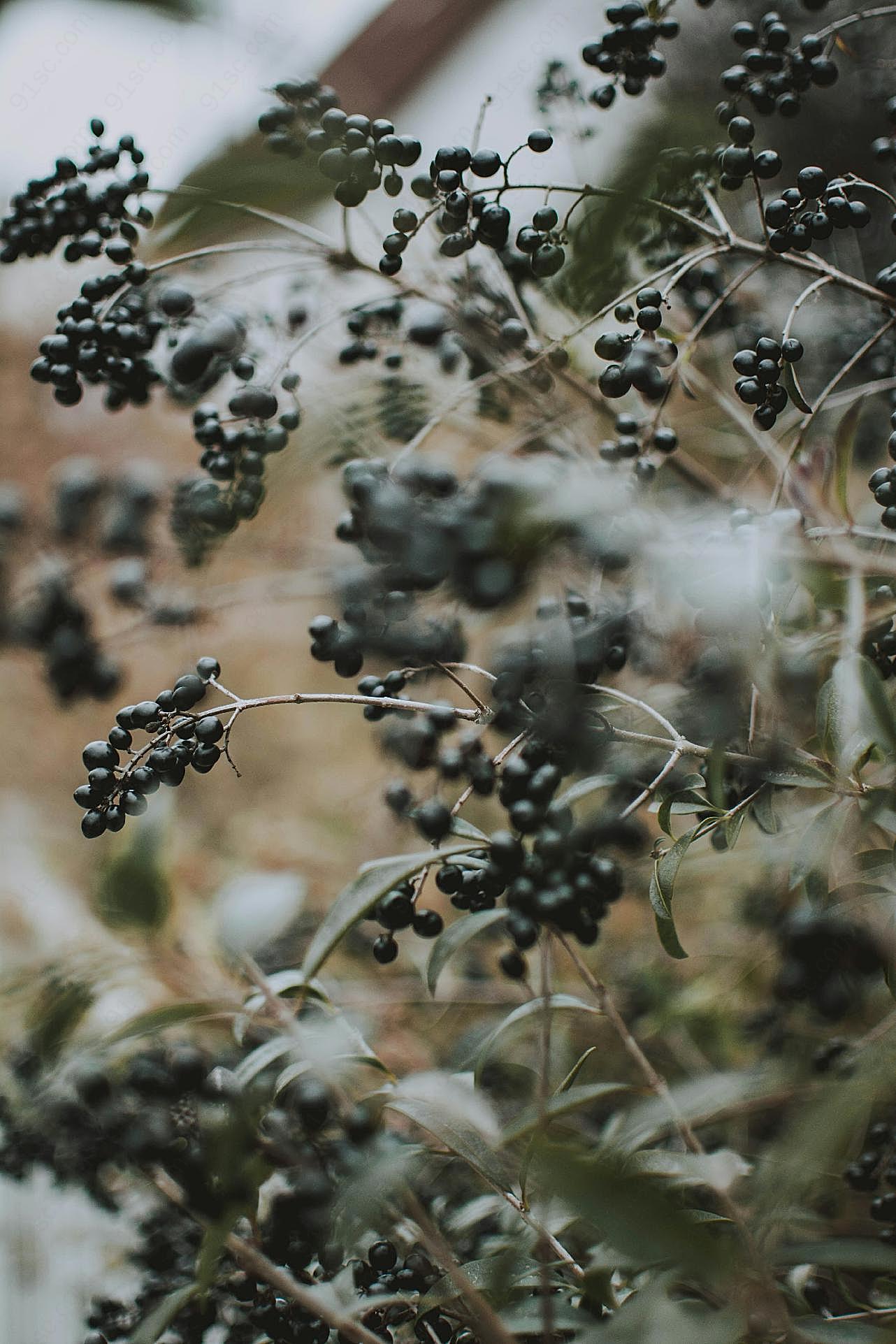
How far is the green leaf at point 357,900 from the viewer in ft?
1.19

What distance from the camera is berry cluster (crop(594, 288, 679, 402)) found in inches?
16.4

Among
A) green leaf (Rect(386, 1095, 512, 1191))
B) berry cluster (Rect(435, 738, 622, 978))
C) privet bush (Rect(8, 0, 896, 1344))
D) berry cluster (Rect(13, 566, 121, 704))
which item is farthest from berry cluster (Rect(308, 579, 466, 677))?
berry cluster (Rect(13, 566, 121, 704))

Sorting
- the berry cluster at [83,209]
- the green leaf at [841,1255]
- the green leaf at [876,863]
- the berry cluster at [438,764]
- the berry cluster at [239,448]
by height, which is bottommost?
the green leaf at [841,1255]

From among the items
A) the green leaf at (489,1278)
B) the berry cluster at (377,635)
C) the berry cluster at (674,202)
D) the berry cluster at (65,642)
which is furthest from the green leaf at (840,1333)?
the berry cluster at (65,642)

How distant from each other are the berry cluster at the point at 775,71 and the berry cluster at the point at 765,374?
0.46 ft

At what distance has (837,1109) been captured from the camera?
0.26m

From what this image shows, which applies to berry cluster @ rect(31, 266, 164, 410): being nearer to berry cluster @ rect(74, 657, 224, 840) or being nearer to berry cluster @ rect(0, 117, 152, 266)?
berry cluster @ rect(0, 117, 152, 266)

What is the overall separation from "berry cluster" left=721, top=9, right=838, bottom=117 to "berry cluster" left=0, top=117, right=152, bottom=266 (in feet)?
1.10

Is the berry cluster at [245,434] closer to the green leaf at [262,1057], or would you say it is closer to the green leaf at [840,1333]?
the green leaf at [262,1057]

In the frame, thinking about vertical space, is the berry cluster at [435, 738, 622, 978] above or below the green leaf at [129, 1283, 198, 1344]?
above

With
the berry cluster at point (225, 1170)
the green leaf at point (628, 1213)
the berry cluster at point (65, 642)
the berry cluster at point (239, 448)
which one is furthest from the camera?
the berry cluster at point (65, 642)

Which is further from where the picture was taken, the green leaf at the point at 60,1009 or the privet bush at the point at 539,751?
the green leaf at the point at 60,1009

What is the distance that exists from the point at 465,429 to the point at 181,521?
0.79ft

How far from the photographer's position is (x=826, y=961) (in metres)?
0.55
